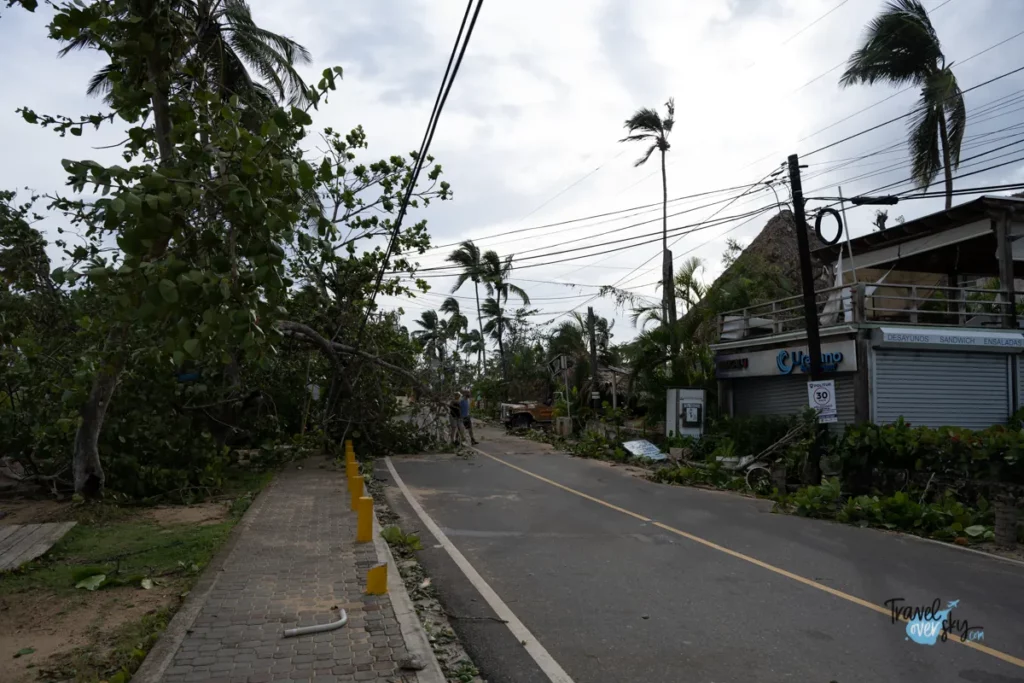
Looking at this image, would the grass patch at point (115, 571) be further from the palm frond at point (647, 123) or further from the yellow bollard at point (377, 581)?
the palm frond at point (647, 123)

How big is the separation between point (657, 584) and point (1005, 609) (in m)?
3.06

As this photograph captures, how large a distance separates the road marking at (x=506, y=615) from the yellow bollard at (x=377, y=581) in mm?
970

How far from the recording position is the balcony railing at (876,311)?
1773 centimetres

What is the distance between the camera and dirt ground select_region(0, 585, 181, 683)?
5605mm

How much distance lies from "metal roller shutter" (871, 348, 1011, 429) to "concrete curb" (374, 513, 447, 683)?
42.7ft

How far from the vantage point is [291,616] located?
21.1ft

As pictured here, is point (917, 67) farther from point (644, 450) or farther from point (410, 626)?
point (410, 626)

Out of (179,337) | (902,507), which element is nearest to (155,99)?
(179,337)

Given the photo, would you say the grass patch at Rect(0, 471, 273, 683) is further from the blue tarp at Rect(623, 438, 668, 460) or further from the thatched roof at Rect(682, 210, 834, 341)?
the thatched roof at Rect(682, 210, 834, 341)

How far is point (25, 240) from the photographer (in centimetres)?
1316

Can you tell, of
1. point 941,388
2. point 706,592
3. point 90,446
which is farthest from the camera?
point 941,388

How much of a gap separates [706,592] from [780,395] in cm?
1435

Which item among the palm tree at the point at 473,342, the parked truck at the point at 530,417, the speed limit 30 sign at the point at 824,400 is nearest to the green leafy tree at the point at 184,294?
the speed limit 30 sign at the point at 824,400

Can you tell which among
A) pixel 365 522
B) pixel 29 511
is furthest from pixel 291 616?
pixel 29 511
